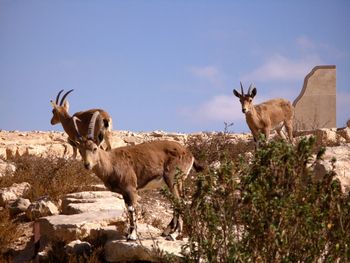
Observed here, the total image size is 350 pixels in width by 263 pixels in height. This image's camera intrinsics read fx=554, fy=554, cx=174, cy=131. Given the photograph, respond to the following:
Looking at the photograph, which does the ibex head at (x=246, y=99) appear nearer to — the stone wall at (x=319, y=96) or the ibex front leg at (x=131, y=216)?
the ibex front leg at (x=131, y=216)

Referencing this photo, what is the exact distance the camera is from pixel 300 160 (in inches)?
188

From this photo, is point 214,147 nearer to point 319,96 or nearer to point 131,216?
point 131,216

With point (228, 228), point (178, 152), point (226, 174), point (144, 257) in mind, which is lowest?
point (144, 257)

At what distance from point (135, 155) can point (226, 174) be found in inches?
167

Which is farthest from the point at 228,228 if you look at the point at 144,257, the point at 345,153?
the point at 345,153

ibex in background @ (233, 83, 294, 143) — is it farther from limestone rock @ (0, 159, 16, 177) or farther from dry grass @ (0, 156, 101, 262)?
limestone rock @ (0, 159, 16, 177)

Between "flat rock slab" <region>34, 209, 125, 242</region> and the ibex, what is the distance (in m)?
0.84

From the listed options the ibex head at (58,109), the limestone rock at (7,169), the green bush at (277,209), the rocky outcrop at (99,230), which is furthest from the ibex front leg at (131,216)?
the ibex head at (58,109)

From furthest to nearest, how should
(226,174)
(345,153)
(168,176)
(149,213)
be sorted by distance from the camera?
(345,153), (149,213), (168,176), (226,174)

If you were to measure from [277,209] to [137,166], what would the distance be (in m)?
4.47

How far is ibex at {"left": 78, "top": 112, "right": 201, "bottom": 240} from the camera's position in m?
8.54

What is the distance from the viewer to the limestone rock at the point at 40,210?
35.7ft

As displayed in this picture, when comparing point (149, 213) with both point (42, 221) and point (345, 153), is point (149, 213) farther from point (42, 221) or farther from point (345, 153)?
point (345, 153)

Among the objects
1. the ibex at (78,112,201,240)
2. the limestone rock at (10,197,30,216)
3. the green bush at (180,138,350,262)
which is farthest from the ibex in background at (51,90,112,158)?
the green bush at (180,138,350,262)
